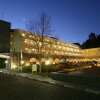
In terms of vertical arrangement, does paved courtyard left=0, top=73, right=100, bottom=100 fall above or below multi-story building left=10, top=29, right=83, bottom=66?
below

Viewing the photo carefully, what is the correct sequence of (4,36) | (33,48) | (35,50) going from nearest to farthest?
(33,48) < (35,50) < (4,36)

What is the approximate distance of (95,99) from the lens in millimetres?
13195

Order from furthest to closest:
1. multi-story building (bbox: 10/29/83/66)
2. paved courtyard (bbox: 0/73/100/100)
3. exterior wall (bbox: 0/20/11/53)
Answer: exterior wall (bbox: 0/20/11/53)
multi-story building (bbox: 10/29/83/66)
paved courtyard (bbox: 0/73/100/100)

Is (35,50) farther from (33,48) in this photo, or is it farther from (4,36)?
(4,36)

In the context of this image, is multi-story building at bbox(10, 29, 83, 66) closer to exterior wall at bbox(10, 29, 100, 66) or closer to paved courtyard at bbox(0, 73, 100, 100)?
exterior wall at bbox(10, 29, 100, 66)

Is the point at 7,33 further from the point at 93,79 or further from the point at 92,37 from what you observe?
the point at 93,79

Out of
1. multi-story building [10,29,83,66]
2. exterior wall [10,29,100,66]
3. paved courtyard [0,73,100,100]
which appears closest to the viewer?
paved courtyard [0,73,100,100]

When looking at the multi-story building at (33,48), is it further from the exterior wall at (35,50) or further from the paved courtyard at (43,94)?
the paved courtyard at (43,94)

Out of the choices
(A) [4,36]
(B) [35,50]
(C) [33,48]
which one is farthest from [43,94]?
(A) [4,36]

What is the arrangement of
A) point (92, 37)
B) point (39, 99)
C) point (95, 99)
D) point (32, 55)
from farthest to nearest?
1. point (92, 37)
2. point (32, 55)
3. point (95, 99)
4. point (39, 99)

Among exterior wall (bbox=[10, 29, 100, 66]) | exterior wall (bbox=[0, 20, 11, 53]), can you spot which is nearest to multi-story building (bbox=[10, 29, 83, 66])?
exterior wall (bbox=[10, 29, 100, 66])

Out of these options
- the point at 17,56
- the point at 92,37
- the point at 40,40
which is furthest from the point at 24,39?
the point at 92,37

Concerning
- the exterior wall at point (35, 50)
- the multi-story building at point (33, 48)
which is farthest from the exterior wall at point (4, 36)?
the exterior wall at point (35, 50)

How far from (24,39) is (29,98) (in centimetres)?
7814
